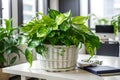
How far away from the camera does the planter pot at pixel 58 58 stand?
124 centimetres

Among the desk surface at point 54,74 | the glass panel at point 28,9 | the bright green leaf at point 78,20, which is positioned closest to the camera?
the desk surface at point 54,74

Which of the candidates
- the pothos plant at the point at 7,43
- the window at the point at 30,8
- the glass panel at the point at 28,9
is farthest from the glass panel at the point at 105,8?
the pothos plant at the point at 7,43

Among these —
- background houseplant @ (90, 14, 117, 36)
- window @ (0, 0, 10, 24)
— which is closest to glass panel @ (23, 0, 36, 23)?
window @ (0, 0, 10, 24)

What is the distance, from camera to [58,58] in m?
1.25

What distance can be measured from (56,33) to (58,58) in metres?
0.15

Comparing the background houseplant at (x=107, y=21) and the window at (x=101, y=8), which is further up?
the window at (x=101, y=8)

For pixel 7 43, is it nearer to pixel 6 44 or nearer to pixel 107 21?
pixel 6 44

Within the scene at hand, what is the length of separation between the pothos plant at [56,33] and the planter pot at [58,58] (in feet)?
0.10

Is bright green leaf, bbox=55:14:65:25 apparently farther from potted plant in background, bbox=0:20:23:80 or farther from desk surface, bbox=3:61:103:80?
potted plant in background, bbox=0:20:23:80

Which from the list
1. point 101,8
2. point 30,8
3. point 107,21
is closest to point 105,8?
point 101,8

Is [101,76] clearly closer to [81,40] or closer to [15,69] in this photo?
[81,40]

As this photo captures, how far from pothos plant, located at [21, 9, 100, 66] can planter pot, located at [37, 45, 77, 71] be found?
31 millimetres

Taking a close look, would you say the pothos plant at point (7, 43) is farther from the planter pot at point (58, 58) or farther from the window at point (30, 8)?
the planter pot at point (58, 58)

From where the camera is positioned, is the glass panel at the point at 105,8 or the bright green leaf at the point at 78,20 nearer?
the bright green leaf at the point at 78,20
